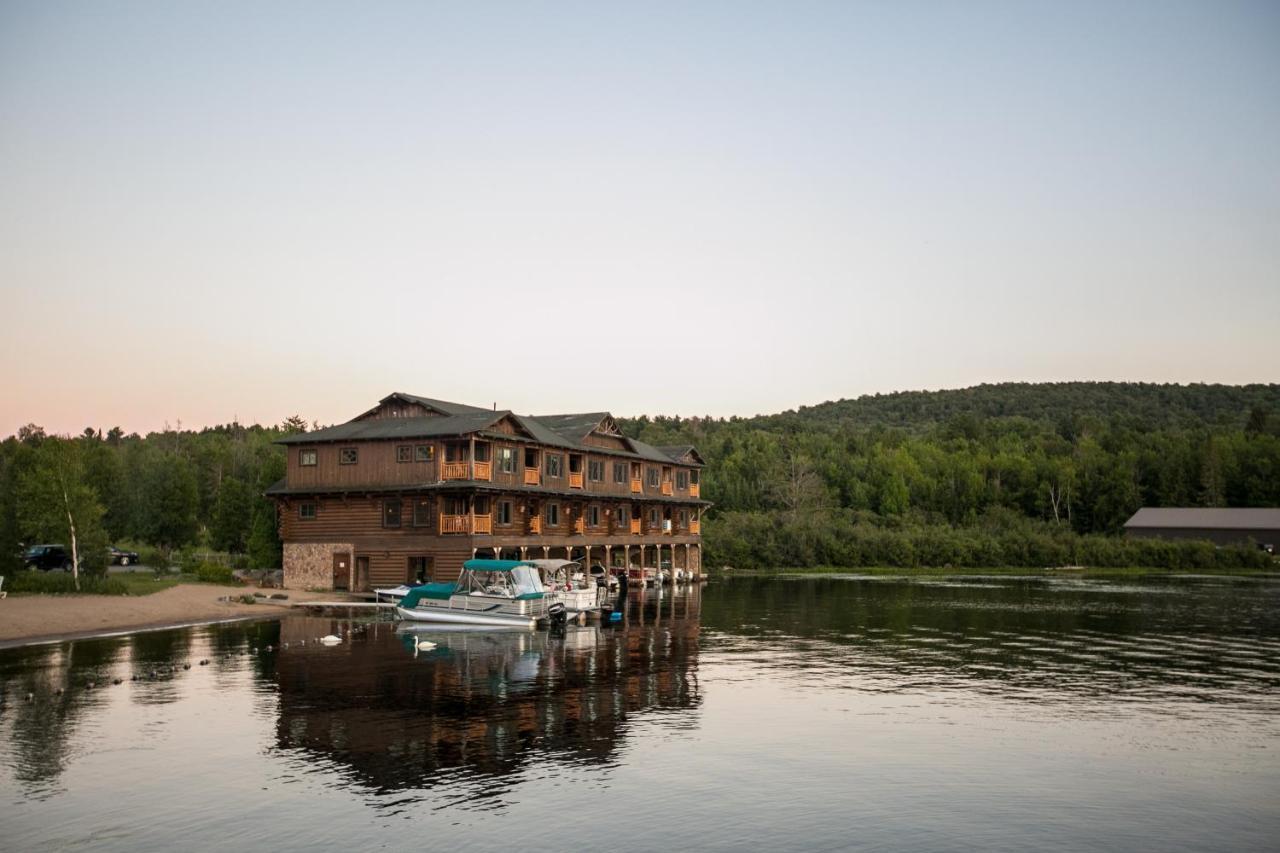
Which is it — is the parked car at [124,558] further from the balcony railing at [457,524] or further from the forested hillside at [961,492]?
the forested hillside at [961,492]

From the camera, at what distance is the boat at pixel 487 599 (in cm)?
4416

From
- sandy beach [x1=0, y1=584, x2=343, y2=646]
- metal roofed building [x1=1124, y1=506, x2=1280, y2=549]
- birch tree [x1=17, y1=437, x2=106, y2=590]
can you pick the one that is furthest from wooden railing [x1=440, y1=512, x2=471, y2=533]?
metal roofed building [x1=1124, y1=506, x2=1280, y2=549]

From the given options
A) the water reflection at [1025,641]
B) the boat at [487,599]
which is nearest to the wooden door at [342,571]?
the boat at [487,599]

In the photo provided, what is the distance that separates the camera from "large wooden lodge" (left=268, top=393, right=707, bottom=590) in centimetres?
5669

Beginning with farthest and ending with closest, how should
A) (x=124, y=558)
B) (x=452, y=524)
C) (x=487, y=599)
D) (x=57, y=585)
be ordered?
(x=124, y=558), (x=452, y=524), (x=57, y=585), (x=487, y=599)

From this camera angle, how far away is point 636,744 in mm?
22547

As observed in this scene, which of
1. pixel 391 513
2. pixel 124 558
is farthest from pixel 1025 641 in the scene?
pixel 124 558

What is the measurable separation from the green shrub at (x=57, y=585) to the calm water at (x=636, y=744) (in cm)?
1341

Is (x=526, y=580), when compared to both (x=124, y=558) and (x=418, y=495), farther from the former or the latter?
(x=124, y=558)

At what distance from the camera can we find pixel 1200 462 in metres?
140

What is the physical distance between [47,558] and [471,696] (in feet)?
164

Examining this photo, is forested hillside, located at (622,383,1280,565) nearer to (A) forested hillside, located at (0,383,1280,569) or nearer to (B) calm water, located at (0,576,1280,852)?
(A) forested hillside, located at (0,383,1280,569)

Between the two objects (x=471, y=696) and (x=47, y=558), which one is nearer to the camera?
(x=471, y=696)

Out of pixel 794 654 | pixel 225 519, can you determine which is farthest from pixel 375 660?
pixel 225 519
